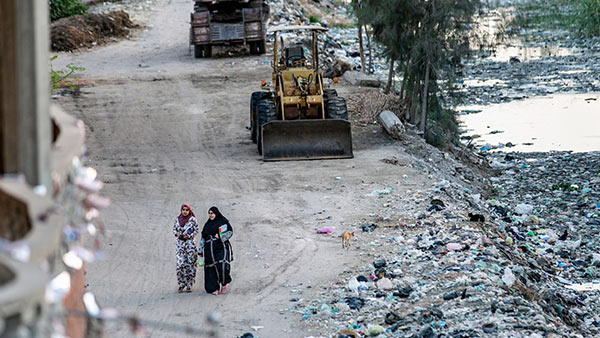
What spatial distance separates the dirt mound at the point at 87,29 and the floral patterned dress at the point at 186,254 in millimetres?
21183

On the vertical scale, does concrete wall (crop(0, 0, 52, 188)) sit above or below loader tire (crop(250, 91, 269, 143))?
above

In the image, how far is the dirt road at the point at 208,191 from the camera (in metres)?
10.0

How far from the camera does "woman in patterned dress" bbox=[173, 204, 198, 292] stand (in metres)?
10.2

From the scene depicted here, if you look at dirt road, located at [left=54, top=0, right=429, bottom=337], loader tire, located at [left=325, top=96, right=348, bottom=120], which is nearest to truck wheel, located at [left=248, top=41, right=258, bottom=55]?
dirt road, located at [left=54, top=0, right=429, bottom=337]

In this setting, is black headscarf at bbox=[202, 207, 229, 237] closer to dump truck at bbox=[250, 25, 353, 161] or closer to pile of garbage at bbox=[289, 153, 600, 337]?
pile of garbage at bbox=[289, 153, 600, 337]

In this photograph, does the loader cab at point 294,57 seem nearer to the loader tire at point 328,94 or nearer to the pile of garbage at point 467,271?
the loader tire at point 328,94

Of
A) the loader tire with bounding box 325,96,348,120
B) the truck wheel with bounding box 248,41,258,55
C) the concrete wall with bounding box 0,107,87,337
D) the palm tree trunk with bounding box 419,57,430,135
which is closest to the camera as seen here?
the concrete wall with bounding box 0,107,87,337

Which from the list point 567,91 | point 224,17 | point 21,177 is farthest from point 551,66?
point 21,177

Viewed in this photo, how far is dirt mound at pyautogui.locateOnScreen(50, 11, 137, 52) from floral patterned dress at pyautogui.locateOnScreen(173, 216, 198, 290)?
21.2m

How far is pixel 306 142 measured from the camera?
674 inches

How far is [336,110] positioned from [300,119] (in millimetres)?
736

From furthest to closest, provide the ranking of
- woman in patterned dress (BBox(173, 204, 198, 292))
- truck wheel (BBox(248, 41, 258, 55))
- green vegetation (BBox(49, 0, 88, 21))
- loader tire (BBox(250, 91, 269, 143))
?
green vegetation (BBox(49, 0, 88, 21)) < truck wheel (BBox(248, 41, 258, 55)) < loader tire (BBox(250, 91, 269, 143)) < woman in patterned dress (BBox(173, 204, 198, 292))

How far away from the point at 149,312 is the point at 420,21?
1269cm

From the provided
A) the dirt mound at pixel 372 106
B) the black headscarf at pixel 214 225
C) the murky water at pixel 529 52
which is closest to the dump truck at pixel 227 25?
the dirt mound at pixel 372 106
